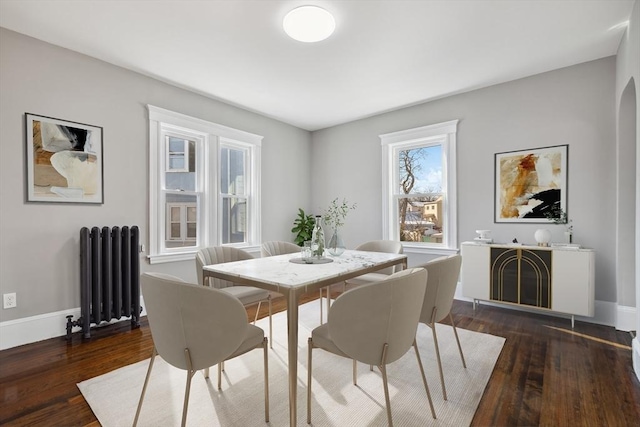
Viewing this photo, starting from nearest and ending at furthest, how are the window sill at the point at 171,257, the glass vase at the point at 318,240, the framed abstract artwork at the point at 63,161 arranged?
the glass vase at the point at 318,240 < the framed abstract artwork at the point at 63,161 < the window sill at the point at 171,257

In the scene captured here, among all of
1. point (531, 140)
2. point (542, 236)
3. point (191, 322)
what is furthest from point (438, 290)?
point (531, 140)

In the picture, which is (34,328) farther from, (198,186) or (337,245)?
(337,245)

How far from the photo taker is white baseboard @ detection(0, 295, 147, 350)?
2.62m

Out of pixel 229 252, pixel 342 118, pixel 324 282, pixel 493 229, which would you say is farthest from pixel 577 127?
pixel 229 252

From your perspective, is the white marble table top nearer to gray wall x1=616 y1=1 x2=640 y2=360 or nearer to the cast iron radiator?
the cast iron radiator

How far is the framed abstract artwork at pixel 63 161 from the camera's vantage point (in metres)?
2.77

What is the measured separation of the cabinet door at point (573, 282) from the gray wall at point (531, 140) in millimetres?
331

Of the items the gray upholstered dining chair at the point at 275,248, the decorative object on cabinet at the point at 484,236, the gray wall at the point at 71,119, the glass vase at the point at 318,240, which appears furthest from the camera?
the decorative object on cabinet at the point at 484,236

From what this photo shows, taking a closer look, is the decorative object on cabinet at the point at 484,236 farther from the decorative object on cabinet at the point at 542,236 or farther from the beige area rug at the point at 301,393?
→ the beige area rug at the point at 301,393

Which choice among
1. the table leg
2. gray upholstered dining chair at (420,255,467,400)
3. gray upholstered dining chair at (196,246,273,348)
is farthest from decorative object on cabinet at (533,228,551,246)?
the table leg

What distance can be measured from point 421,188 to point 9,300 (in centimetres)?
476

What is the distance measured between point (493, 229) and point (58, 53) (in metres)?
5.08

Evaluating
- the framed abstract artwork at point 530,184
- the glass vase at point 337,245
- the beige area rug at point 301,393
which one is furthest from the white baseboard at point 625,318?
the glass vase at point 337,245

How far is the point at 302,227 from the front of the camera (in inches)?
209
